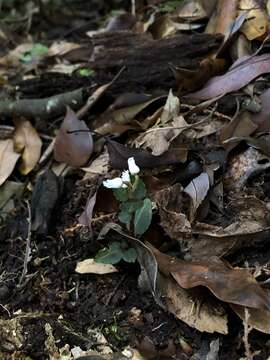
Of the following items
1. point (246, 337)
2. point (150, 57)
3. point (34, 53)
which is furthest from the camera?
point (34, 53)

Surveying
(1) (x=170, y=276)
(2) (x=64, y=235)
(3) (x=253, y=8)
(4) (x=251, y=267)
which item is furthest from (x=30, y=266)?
(3) (x=253, y=8)

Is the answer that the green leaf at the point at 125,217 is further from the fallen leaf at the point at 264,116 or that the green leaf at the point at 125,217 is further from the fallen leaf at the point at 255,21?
the fallen leaf at the point at 255,21

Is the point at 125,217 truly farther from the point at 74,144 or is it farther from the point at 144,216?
the point at 74,144

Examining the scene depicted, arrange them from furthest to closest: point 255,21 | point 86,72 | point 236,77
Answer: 1. point 86,72
2. point 255,21
3. point 236,77

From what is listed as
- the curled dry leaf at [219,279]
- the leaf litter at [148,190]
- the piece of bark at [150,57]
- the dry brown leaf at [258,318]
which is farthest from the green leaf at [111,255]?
the piece of bark at [150,57]

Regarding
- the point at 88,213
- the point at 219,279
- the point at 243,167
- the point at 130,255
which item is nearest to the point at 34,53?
the point at 88,213
